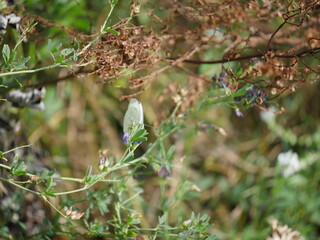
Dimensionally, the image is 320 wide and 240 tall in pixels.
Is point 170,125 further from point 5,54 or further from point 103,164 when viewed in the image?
point 5,54

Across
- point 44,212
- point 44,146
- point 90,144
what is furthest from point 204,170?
point 44,212

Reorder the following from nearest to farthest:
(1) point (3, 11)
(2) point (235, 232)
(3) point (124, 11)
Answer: (1) point (3, 11) < (2) point (235, 232) < (3) point (124, 11)

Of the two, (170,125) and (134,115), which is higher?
(134,115)

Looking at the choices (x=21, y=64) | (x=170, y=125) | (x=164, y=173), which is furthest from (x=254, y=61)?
(x=21, y=64)

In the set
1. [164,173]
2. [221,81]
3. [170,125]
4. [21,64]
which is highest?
[21,64]

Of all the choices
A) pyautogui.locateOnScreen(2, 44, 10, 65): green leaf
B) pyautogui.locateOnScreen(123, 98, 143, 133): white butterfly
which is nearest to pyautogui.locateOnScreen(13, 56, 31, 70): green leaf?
pyautogui.locateOnScreen(2, 44, 10, 65): green leaf

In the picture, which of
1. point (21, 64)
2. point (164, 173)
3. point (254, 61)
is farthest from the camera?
point (164, 173)

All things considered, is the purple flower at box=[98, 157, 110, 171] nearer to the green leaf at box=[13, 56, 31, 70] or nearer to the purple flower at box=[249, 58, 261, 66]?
the green leaf at box=[13, 56, 31, 70]

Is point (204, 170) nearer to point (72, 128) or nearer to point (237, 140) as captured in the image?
point (237, 140)

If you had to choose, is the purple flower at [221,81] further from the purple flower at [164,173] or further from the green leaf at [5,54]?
the green leaf at [5,54]
